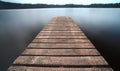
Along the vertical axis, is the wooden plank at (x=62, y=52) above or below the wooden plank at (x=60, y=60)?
below

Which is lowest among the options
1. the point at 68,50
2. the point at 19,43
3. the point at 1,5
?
the point at 1,5

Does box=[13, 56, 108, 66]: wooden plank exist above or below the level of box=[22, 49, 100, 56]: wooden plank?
above

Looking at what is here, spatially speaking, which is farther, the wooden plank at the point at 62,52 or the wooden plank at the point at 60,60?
the wooden plank at the point at 62,52

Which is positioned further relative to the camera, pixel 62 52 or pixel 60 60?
pixel 62 52

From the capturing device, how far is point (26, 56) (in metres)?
2.00

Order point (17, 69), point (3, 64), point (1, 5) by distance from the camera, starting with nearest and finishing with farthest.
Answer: point (17, 69) < point (3, 64) < point (1, 5)

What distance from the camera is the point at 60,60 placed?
1896 mm

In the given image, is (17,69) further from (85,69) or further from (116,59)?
(116,59)

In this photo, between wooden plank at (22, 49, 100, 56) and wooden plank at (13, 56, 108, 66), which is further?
wooden plank at (22, 49, 100, 56)

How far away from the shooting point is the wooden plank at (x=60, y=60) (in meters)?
1.80

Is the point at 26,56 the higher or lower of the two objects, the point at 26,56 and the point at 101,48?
the higher

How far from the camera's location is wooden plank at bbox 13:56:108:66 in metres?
1.80

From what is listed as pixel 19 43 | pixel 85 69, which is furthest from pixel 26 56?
pixel 19 43

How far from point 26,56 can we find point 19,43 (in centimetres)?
556
